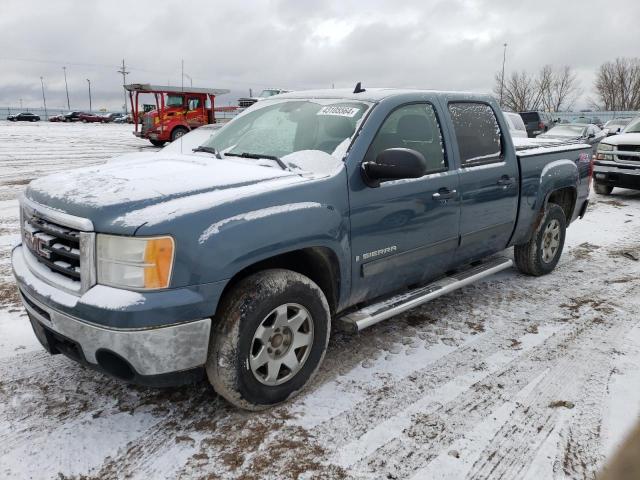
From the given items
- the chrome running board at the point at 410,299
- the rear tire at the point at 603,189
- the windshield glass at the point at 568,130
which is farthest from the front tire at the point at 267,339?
the windshield glass at the point at 568,130

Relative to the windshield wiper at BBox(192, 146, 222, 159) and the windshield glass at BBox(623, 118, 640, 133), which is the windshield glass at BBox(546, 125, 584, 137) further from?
A: the windshield wiper at BBox(192, 146, 222, 159)

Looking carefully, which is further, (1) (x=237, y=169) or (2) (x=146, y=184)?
(1) (x=237, y=169)

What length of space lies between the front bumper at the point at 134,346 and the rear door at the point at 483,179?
231 cm

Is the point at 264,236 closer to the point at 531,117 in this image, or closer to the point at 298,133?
the point at 298,133

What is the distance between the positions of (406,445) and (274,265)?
1202mm

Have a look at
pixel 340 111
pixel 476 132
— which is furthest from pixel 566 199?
pixel 340 111

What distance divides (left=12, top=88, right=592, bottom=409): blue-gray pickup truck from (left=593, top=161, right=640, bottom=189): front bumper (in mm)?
7117

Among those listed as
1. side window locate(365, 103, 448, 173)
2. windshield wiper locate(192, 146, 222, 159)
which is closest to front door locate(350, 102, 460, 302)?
side window locate(365, 103, 448, 173)

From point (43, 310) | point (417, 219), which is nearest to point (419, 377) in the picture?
point (417, 219)

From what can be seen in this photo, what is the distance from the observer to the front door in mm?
3215

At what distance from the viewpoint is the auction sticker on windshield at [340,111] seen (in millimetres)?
3459

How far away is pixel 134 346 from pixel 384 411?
1.43 m

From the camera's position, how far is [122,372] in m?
2.50

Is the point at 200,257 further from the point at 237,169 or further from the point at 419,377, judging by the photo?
the point at 419,377
